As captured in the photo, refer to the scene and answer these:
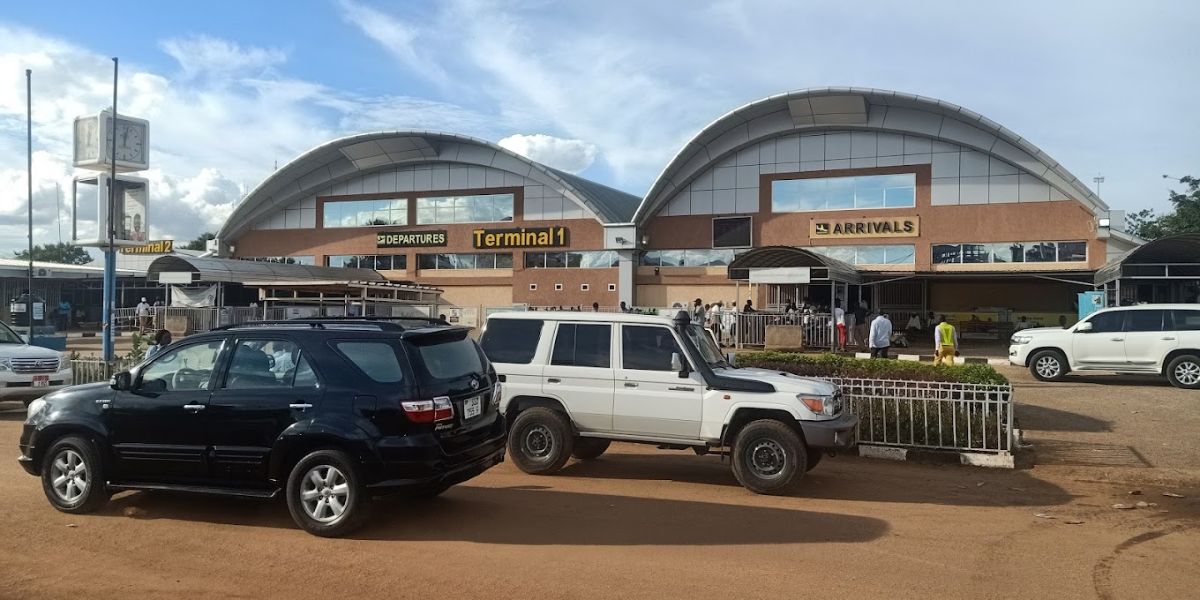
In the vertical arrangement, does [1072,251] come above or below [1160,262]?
above

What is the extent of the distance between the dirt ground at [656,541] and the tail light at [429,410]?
95cm

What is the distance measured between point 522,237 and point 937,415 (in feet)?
94.6

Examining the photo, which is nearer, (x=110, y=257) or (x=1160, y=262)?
(x=110, y=257)

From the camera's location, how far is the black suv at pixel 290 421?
20.9 ft

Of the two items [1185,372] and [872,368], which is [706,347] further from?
[1185,372]

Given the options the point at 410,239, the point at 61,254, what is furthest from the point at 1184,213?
the point at 61,254

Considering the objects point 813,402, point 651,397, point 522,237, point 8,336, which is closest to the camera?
point 813,402

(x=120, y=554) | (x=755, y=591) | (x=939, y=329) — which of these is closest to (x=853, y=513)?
(x=755, y=591)

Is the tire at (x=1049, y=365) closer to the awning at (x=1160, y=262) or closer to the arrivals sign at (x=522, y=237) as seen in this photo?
the awning at (x=1160, y=262)

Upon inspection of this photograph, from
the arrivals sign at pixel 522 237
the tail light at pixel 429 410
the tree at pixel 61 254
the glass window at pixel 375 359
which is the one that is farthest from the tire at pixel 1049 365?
the tree at pixel 61 254

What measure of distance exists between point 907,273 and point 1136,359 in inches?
561

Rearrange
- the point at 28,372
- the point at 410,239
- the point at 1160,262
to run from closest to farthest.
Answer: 1. the point at 28,372
2. the point at 1160,262
3. the point at 410,239

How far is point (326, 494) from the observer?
6.43 meters

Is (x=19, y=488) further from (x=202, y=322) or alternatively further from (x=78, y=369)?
(x=202, y=322)
